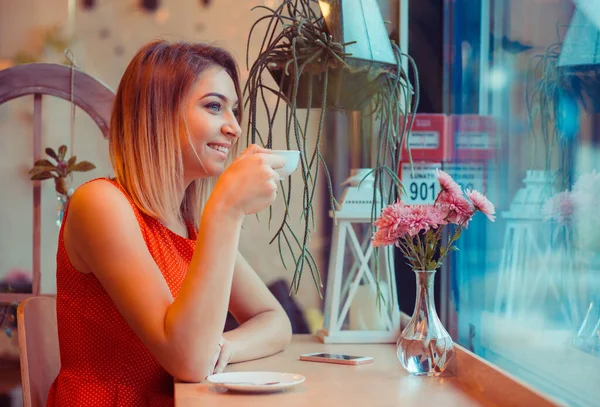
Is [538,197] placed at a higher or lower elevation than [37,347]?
higher

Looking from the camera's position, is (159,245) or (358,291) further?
(358,291)

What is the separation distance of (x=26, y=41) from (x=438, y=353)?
5.55ft

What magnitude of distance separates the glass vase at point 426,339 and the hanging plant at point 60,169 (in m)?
1.30

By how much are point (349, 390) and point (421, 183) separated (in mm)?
905

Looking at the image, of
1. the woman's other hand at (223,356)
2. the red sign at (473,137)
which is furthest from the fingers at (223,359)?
the red sign at (473,137)

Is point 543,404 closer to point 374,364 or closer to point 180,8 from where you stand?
point 374,364

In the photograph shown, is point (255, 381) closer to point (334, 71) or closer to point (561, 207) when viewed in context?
point (561, 207)

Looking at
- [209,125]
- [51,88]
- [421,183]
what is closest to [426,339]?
[209,125]

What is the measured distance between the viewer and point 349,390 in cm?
A: 125

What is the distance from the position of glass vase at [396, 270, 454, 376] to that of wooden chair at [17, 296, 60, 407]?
0.80 metres

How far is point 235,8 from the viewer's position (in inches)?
90.6

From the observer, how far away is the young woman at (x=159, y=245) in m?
1.28

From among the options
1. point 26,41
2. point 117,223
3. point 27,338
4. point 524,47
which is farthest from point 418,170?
point 26,41

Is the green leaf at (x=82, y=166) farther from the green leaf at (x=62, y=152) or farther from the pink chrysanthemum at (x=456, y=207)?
the pink chrysanthemum at (x=456, y=207)
